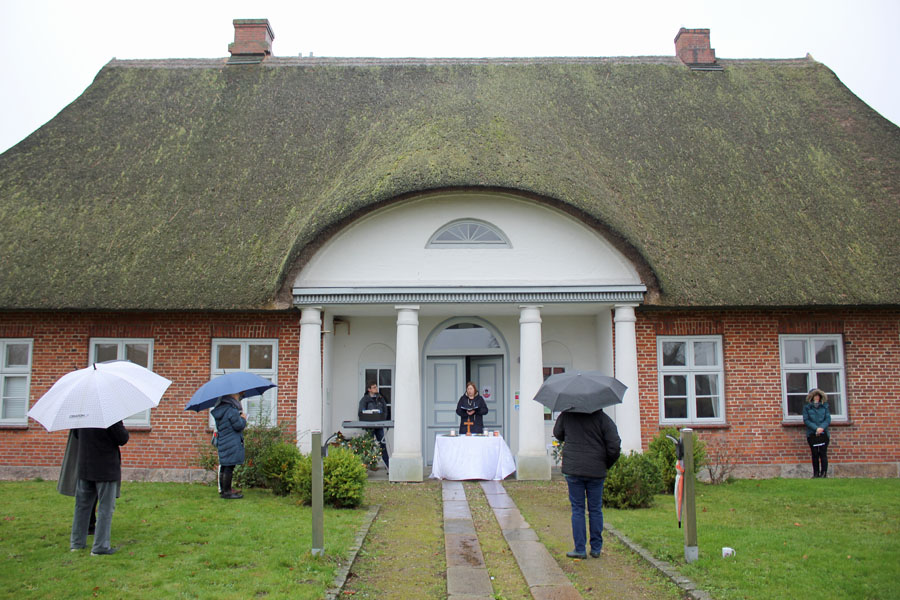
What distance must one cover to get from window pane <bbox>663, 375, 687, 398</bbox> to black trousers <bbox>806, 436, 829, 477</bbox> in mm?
2121

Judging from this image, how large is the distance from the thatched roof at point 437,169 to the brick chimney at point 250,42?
41 cm

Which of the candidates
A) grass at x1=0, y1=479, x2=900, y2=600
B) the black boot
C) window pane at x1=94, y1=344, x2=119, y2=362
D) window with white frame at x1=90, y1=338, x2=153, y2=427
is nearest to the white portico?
grass at x1=0, y1=479, x2=900, y2=600

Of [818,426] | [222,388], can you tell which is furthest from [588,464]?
[818,426]

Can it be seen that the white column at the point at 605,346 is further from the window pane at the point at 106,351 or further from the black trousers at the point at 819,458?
the window pane at the point at 106,351

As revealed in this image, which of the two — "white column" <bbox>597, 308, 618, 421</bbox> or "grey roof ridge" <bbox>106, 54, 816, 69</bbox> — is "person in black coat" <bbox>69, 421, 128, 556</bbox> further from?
"grey roof ridge" <bbox>106, 54, 816, 69</bbox>

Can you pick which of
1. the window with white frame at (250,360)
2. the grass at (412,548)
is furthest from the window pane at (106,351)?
the grass at (412,548)

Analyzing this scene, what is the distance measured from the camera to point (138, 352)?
500 inches

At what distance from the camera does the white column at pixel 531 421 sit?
11.8 m

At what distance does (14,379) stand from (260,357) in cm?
423

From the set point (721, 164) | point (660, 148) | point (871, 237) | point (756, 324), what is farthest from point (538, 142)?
point (871, 237)

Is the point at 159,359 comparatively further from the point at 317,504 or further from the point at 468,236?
the point at 317,504

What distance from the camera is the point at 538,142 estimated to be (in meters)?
13.2

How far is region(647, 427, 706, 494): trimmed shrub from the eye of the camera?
10781 millimetres

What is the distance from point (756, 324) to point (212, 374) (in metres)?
9.39
